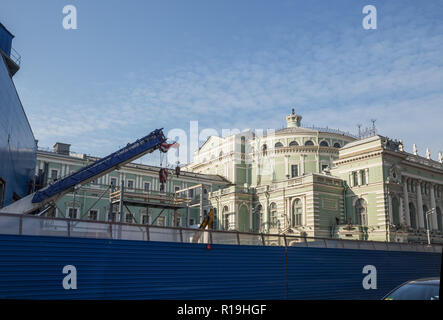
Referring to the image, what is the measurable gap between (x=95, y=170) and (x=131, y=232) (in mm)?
11659

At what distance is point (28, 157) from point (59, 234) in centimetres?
2321

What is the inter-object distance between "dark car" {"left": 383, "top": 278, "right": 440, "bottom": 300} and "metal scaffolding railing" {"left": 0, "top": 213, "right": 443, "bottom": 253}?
9164 millimetres

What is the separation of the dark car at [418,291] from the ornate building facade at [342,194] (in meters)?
35.8

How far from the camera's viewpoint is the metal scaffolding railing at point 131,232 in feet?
43.8

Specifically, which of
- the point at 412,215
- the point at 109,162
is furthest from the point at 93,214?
the point at 412,215

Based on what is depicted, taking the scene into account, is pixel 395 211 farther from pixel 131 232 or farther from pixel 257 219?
pixel 131 232

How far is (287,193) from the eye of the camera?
163 feet

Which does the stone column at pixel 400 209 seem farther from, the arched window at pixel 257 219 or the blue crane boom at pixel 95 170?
the blue crane boom at pixel 95 170

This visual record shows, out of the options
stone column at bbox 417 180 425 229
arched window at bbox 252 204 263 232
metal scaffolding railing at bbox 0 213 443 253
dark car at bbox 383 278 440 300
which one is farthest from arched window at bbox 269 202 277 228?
dark car at bbox 383 278 440 300

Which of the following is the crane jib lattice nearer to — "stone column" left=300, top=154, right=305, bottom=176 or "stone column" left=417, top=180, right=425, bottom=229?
"stone column" left=417, top=180, right=425, bottom=229

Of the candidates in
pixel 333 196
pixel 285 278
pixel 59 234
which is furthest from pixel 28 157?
pixel 333 196

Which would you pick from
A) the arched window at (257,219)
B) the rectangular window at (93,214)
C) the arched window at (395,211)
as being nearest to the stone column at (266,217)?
the arched window at (257,219)

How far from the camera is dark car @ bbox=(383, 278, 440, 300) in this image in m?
8.40
